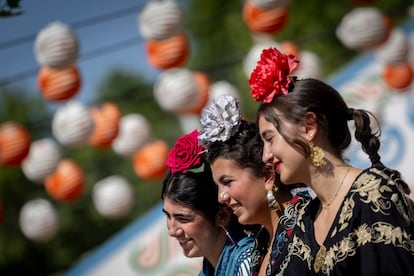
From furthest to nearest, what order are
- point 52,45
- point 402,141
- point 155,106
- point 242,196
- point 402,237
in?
point 155,106 → point 52,45 → point 402,141 → point 242,196 → point 402,237

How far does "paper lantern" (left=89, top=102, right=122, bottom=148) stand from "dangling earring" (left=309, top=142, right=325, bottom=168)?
4.84 meters

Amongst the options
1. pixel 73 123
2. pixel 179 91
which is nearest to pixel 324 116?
pixel 179 91

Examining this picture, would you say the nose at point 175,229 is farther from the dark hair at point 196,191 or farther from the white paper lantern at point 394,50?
the white paper lantern at point 394,50

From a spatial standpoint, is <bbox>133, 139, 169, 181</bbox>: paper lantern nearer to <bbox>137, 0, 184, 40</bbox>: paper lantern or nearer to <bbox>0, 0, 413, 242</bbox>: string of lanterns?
<bbox>0, 0, 413, 242</bbox>: string of lanterns

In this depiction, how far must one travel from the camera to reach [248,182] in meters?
2.40

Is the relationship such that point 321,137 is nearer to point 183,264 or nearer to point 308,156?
point 308,156

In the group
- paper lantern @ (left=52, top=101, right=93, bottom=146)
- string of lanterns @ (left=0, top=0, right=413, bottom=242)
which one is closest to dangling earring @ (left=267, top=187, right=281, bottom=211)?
string of lanterns @ (left=0, top=0, right=413, bottom=242)

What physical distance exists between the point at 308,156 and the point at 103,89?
14.9 m

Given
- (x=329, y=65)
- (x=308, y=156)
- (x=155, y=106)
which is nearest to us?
(x=308, y=156)

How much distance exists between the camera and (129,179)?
14383mm

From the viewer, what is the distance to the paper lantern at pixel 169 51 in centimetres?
625

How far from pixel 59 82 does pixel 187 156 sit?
3.83 metres

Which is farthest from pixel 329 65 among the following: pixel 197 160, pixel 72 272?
pixel 197 160

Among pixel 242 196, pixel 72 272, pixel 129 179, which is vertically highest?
pixel 242 196
